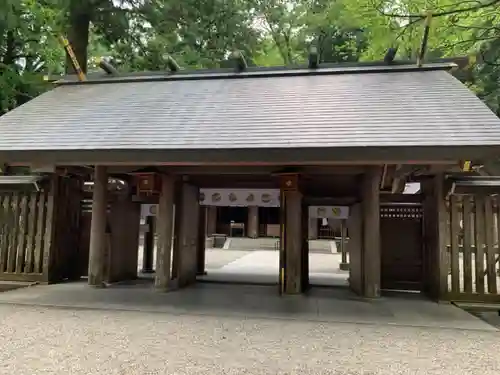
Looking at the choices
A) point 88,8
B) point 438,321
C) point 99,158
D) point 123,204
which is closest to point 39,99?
point 123,204

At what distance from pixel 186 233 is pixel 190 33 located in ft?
24.5

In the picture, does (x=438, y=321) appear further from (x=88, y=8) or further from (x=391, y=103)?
(x=88, y=8)

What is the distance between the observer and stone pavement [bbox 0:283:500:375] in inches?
144

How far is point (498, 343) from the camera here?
4590mm

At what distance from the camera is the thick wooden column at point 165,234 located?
7.25 meters

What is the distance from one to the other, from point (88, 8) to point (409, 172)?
10.0 metres

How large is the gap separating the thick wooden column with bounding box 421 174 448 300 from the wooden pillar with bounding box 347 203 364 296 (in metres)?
1.30

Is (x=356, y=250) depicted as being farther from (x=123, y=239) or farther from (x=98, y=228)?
(x=123, y=239)

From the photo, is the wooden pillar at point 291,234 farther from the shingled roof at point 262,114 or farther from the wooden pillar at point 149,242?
the wooden pillar at point 149,242

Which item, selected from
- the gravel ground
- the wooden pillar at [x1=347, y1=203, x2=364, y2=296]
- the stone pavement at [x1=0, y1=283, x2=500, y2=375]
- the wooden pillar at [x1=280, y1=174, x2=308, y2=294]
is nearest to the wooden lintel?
the wooden pillar at [x1=347, y1=203, x2=364, y2=296]

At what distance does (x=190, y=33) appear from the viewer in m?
12.9

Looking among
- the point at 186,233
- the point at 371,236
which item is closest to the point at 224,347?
the point at 371,236

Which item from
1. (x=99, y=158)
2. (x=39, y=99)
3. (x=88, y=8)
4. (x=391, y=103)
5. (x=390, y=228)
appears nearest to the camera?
(x=99, y=158)

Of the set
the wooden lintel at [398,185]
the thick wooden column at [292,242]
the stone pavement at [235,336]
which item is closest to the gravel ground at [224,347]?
the stone pavement at [235,336]
